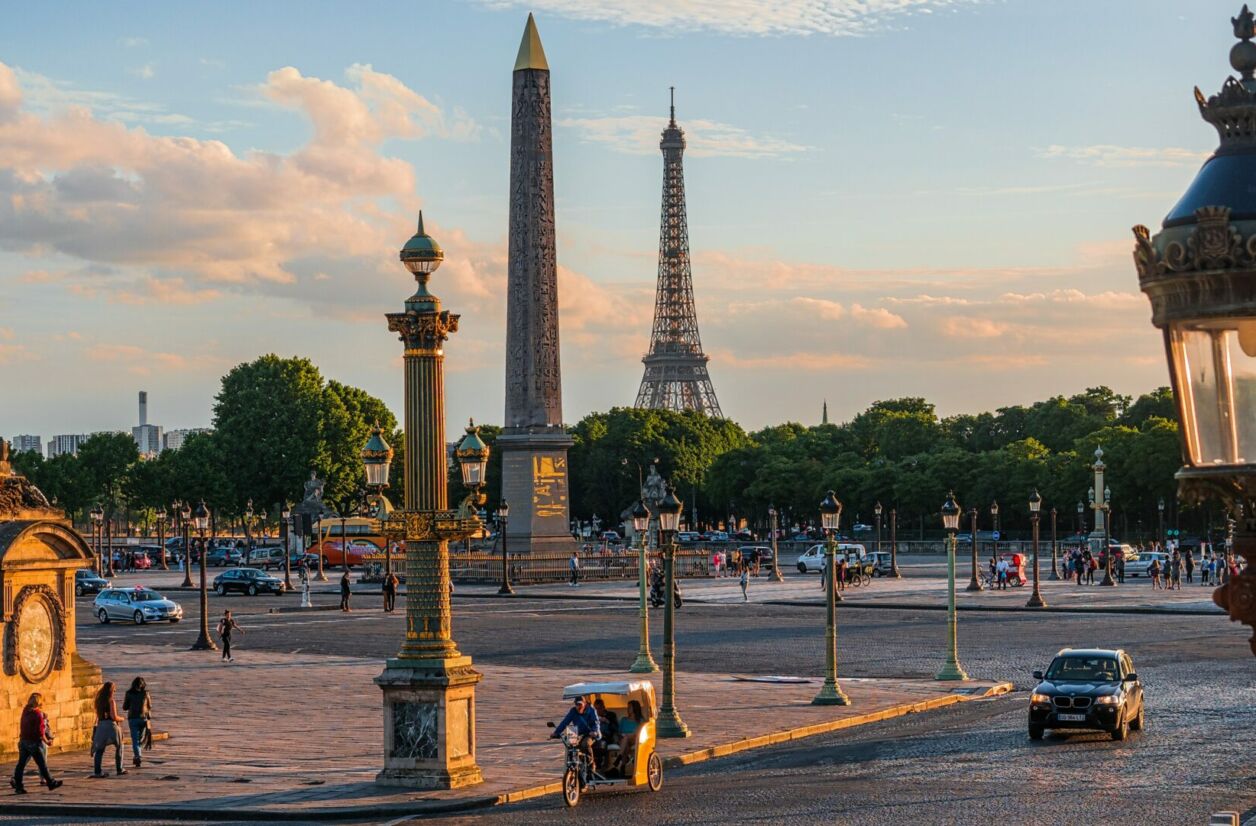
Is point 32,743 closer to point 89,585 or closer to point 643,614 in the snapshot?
point 643,614

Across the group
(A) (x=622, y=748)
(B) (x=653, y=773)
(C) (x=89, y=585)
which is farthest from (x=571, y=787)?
(C) (x=89, y=585)

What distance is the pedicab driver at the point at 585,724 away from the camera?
20.4 meters

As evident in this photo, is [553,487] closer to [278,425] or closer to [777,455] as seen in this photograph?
[278,425]

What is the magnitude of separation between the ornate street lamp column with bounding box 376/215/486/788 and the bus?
70.6m

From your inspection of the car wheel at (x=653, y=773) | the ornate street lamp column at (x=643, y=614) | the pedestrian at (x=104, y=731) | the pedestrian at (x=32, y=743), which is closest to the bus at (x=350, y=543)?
the ornate street lamp column at (x=643, y=614)

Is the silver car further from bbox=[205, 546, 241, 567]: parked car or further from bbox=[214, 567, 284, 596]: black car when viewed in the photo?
bbox=[205, 546, 241, 567]: parked car

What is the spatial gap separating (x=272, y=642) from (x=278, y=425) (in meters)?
69.3

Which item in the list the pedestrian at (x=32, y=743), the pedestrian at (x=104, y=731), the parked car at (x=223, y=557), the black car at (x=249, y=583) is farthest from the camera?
the parked car at (x=223, y=557)

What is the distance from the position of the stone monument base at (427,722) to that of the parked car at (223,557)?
8856 centimetres

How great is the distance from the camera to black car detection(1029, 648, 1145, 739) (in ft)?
80.6

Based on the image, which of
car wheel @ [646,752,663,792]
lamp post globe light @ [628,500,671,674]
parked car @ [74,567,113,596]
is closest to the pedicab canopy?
car wheel @ [646,752,663,792]

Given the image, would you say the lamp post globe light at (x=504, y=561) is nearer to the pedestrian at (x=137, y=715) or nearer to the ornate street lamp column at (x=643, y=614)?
the ornate street lamp column at (x=643, y=614)

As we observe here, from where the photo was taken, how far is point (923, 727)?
26.8 m

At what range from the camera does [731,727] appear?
26469 millimetres
